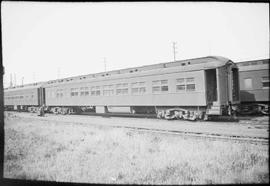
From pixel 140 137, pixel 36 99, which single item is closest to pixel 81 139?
pixel 140 137

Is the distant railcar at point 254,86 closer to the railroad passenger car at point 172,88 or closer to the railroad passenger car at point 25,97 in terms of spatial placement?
the railroad passenger car at point 172,88

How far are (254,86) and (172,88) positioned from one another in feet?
16.3

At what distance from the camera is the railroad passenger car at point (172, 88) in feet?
33.7

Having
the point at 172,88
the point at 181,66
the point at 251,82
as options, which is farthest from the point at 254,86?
the point at 172,88

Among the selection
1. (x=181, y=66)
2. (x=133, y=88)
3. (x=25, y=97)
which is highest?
(x=181, y=66)

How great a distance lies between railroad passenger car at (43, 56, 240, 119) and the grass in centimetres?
341

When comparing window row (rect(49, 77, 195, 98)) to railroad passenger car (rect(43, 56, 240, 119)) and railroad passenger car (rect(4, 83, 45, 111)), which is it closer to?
railroad passenger car (rect(43, 56, 240, 119))

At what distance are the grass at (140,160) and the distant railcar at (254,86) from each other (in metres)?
6.59

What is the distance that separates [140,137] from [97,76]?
28.4 ft

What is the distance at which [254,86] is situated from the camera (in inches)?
472

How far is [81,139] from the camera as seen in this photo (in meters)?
8.41

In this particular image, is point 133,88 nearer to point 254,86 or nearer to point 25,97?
point 254,86

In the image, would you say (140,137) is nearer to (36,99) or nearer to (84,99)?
(84,99)

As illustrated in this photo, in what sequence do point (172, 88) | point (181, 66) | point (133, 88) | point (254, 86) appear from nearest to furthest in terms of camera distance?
point (181, 66) < point (172, 88) < point (254, 86) < point (133, 88)
